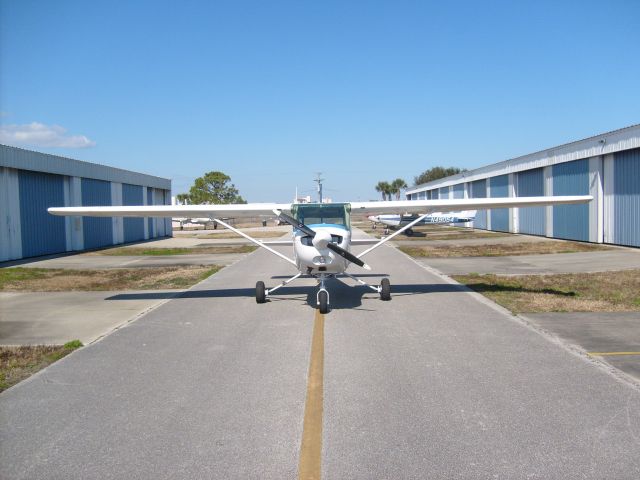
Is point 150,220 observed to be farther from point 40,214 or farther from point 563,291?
point 563,291

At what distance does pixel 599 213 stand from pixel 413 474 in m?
26.0

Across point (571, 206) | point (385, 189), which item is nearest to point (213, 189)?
point (385, 189)

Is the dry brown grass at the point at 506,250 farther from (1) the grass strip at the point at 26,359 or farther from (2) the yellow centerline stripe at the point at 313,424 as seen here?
(1) the grass strip at the point at 26,359

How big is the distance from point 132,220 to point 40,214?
1266 cm

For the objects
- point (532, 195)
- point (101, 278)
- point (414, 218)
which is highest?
point (532, 195)

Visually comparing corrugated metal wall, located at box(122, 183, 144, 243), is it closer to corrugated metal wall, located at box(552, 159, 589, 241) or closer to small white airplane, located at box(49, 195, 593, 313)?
small white airplane, located at box(49, 195, 593, 313)

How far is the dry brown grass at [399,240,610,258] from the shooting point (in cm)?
2420

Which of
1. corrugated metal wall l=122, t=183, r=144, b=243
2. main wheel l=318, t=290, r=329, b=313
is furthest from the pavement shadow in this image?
corrugated metal wall l=122, t=183, r=144, b=243

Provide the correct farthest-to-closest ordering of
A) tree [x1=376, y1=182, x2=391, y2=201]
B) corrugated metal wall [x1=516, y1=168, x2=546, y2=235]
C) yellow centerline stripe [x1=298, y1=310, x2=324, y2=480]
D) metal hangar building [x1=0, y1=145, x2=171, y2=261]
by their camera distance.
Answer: tree [x1=376, y1=182, x2=391, y2=201] → corrugated metal wall [x1=516, y1=168, x2=546, y2=235] → metal hangar building [x1=0, y1=145, x2=171, y2=261] → yellow centerline stripe [x1=298, y1=310, x2=324, y2=480]

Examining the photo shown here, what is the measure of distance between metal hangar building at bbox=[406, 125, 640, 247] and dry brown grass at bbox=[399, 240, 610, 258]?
126cm

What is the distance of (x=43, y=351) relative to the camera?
25.8ft

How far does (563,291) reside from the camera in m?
12.7

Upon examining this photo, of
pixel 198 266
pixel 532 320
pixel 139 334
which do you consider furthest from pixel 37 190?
pixel 532 320

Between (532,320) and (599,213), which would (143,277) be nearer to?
(532,320)
